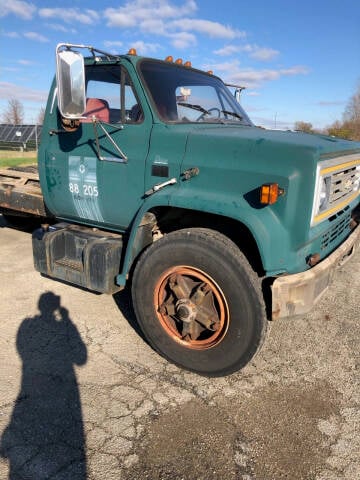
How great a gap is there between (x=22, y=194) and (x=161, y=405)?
313 cm

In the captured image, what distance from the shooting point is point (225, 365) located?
283 cm

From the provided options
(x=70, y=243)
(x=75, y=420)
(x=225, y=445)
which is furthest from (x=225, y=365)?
(x=70, y=243)

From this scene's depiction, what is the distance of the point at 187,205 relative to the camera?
2.81 meters

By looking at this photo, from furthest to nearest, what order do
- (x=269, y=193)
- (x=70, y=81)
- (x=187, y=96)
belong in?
1. (x=187, y=96)
2. (x=70, y=81)
3. (x=269, y=193)

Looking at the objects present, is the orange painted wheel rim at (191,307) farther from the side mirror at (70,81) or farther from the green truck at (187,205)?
the side mirror at (70,81)

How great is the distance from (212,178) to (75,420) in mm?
1861

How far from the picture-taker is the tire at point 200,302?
8.73ft

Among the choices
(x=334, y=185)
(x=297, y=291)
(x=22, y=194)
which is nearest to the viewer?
(x=297, y=291)

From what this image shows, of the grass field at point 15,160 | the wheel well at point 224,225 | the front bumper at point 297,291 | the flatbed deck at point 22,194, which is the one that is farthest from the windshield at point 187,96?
the grass field at point 15,160

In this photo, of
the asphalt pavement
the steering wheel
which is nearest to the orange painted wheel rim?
the asphalt pavement

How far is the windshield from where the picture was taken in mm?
3365

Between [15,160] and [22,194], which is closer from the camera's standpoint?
[22,194]

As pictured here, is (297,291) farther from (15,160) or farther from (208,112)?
(15,160)

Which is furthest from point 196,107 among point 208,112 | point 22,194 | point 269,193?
point 22,194
